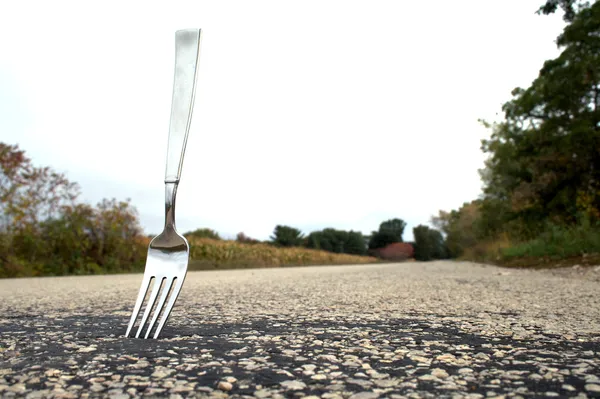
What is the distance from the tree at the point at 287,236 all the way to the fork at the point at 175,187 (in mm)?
39047

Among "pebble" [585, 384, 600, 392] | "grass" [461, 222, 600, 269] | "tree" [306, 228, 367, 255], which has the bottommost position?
"pebble" [585, 384, 600, 392]

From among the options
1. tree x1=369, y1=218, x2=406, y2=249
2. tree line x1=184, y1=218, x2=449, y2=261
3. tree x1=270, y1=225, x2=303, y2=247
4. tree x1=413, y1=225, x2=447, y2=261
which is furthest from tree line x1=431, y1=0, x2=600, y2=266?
tree x1=369, y1=218, x2=406, y2=249

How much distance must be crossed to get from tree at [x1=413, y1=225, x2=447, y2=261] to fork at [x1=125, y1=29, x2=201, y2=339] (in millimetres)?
53886

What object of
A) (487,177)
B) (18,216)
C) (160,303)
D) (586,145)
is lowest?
(160,303)

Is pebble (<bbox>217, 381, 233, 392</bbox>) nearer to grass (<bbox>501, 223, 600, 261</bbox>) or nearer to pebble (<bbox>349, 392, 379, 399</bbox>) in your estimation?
pebble (<bbox>349, 392, 379, 399</bbox>)

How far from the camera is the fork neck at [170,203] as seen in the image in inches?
88.2

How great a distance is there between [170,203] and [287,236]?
4062 centimetres

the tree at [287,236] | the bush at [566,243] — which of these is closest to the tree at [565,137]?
the bush at [566,243]

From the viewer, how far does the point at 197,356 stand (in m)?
1.95

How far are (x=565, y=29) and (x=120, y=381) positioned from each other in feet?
53.5

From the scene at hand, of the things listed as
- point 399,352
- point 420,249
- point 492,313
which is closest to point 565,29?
point 492,313

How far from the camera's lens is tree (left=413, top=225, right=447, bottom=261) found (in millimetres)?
54844

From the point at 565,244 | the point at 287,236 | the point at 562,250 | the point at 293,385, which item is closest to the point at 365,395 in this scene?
the point at 293,385

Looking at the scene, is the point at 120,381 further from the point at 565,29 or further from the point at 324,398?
the point at 565,29
